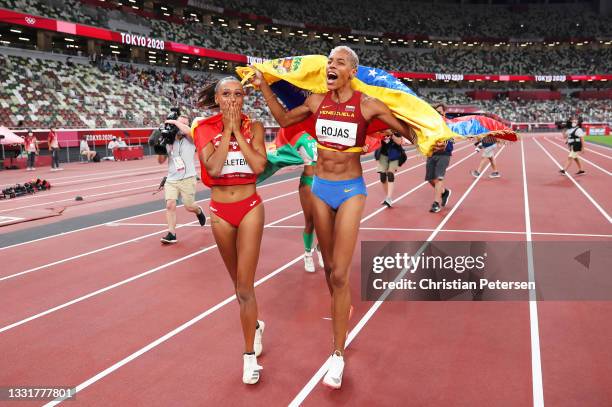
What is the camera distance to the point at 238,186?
11.8 ft

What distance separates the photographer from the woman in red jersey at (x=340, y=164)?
143 inches

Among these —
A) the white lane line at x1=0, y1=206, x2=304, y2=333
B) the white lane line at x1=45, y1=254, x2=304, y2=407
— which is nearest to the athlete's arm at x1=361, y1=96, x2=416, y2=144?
the white lane line at x1=45, y1=254, x2=304, y2=407

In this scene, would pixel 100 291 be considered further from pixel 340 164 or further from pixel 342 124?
pixel 342 124

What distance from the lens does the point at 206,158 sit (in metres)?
3.53

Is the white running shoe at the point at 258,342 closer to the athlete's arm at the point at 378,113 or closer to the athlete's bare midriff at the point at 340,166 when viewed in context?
the athlete's bare midriff at the point at 340,166

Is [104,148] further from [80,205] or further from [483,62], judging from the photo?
[483,62]

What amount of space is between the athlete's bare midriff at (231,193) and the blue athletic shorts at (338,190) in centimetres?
65

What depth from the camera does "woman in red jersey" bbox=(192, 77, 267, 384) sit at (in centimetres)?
347

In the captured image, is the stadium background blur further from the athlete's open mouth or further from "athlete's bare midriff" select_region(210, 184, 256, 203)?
the athlete's open mouth

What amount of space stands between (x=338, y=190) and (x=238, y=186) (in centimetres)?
85

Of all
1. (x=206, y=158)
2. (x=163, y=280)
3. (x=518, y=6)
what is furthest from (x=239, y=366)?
(x=518, y=6)

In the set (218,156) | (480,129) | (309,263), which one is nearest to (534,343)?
(480,129)

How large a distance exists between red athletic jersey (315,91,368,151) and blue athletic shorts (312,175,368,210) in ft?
0.99

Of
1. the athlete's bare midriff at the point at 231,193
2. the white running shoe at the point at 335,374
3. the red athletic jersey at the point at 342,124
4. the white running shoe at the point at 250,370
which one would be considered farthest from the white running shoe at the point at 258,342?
the red athletic jersey at the point at 342,124
